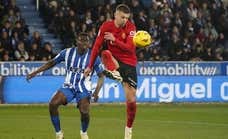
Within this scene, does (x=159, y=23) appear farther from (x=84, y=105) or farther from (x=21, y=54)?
(x=84, y=105)

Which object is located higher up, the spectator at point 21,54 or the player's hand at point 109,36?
the player's hand at point 109,36

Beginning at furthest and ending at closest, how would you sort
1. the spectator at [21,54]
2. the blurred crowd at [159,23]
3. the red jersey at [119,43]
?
the blurred crowd at [159,23], the spectator at [21,54], the red jersey at [119,43]

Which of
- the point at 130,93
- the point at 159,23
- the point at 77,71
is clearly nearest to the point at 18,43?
the point at 159,23

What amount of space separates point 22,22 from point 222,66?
7160mm

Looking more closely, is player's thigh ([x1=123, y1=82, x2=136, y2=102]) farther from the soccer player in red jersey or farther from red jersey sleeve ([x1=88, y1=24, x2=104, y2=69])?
red jersey sleeve ([x1=88, y1=24, x2=104, y2=69])

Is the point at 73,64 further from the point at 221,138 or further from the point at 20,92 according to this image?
the point at 20,92

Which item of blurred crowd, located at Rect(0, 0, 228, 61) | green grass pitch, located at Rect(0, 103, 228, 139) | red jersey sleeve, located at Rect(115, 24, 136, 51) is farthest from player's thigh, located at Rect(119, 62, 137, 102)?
blurred crowd, located at Rect(0, 0, 228, 61)

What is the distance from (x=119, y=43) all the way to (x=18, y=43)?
1298 centimetres

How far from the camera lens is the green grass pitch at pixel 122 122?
1484 centimetres

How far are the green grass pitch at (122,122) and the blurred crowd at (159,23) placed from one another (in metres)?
3.49

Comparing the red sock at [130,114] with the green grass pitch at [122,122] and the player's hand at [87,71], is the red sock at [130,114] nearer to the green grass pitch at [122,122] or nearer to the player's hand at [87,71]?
the player's hand at [87,71]

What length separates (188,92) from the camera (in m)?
24.5

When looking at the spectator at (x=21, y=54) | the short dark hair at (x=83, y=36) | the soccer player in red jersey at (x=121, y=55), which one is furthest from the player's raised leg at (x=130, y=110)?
the spectator at (x=21, y=54)

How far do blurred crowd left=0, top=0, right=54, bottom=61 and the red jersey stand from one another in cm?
1213
